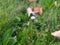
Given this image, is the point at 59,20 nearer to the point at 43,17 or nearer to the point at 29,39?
the point at 43,17

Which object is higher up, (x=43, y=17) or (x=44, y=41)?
(x=43, y=17)

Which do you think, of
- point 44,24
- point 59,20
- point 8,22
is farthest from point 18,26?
point 59,20

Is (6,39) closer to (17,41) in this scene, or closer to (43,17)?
(17,41)

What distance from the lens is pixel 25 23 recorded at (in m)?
2.44

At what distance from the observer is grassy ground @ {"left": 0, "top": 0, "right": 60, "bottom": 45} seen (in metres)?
2.22

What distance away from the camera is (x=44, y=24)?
7.84 ft

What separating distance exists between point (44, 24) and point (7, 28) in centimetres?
39

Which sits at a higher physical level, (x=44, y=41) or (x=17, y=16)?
(x=17, y=16)

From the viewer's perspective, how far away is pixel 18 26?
240 centimetres

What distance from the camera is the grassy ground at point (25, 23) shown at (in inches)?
87.4

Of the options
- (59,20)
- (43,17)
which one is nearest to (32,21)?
(43,17)

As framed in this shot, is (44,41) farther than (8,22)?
No

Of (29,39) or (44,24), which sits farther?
(44,24)

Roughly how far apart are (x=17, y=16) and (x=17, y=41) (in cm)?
37
